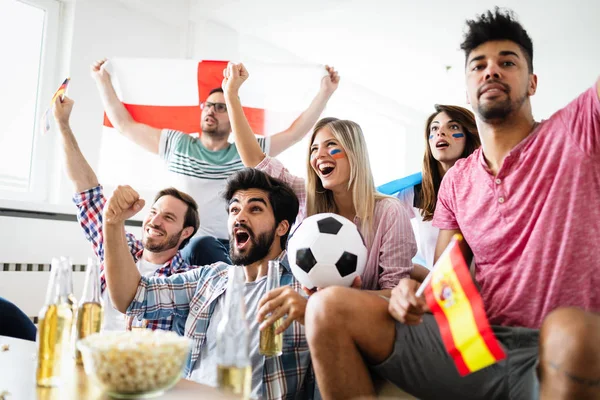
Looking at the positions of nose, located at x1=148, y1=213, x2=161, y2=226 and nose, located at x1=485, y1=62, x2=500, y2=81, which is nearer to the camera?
nose, located at x1=485, y1=62, x2=500, y2=81

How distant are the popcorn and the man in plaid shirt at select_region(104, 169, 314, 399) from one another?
1.66 ft

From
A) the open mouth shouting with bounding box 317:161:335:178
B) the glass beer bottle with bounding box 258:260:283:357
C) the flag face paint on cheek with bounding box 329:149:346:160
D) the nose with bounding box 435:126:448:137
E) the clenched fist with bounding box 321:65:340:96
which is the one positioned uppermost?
the clenched fist with bounding box 321:65:340:96

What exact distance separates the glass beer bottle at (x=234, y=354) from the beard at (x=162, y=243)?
1.28 meters

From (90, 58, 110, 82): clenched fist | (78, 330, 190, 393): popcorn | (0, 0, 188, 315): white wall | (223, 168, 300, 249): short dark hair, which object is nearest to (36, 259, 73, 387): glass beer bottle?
(78, 330, 190, 393): popcorn

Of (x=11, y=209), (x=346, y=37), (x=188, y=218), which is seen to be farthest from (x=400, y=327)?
(x=346, y=37)

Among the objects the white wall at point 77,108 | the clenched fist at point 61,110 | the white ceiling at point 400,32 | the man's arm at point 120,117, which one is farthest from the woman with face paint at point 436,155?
the white ceiling at point 400,32

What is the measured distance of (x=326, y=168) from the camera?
193 centimetres

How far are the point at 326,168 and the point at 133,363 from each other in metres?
1.24

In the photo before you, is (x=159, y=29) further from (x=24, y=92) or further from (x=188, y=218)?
(x=188, y=218)

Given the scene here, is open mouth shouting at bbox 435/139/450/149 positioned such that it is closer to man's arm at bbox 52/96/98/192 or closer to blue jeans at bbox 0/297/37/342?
man's arm at bbox 52/96/98/192

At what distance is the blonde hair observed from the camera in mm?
1831

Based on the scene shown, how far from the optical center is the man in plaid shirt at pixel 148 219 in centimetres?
213

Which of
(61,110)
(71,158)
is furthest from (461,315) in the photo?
(61,110)

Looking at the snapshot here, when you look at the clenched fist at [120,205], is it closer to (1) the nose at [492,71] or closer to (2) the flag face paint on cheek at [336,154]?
(2) the flag face paint on cheek at [336,154]
